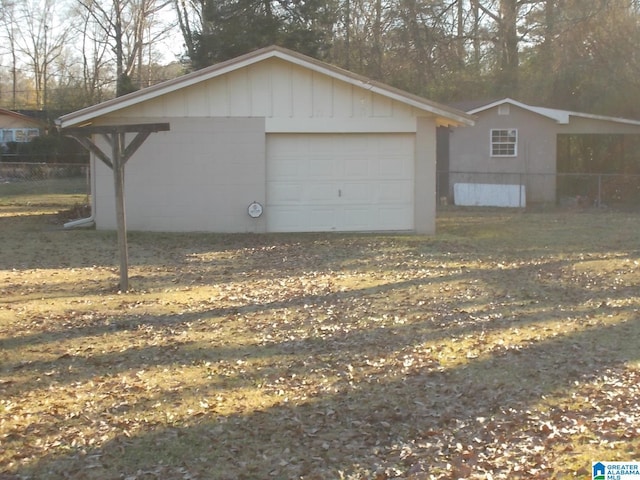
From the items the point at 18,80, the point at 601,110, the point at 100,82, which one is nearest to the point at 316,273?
the point at 601,110

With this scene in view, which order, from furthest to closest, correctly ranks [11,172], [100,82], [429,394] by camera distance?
[100,82] < [11,172] < [429,394]

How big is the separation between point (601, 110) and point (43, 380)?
2558cm

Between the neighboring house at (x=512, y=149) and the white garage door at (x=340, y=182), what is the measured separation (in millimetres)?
9374

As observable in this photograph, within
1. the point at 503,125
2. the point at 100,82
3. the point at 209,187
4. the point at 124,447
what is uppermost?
the point at 100,82

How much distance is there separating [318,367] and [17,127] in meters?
46.3

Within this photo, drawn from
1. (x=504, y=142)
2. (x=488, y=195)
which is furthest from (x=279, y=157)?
(x=504, y=142)

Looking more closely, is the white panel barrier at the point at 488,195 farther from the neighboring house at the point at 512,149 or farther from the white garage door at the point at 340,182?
the white garage door at the point at 340,182

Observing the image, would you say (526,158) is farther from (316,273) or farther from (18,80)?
(18,80)

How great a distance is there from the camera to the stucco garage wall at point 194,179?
18250mm

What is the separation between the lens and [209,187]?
60.5 feet

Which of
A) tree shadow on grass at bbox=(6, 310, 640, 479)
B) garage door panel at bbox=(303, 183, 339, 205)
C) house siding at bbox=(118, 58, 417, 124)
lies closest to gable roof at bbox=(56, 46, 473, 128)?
house siding at bbox=(118, 58, 417, 124)

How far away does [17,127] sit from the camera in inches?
1954

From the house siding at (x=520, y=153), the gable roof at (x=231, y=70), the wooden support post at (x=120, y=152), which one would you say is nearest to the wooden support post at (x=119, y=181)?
the wooden support post at (x=120, y=152)

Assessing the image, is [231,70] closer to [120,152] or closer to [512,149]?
[120,152]
